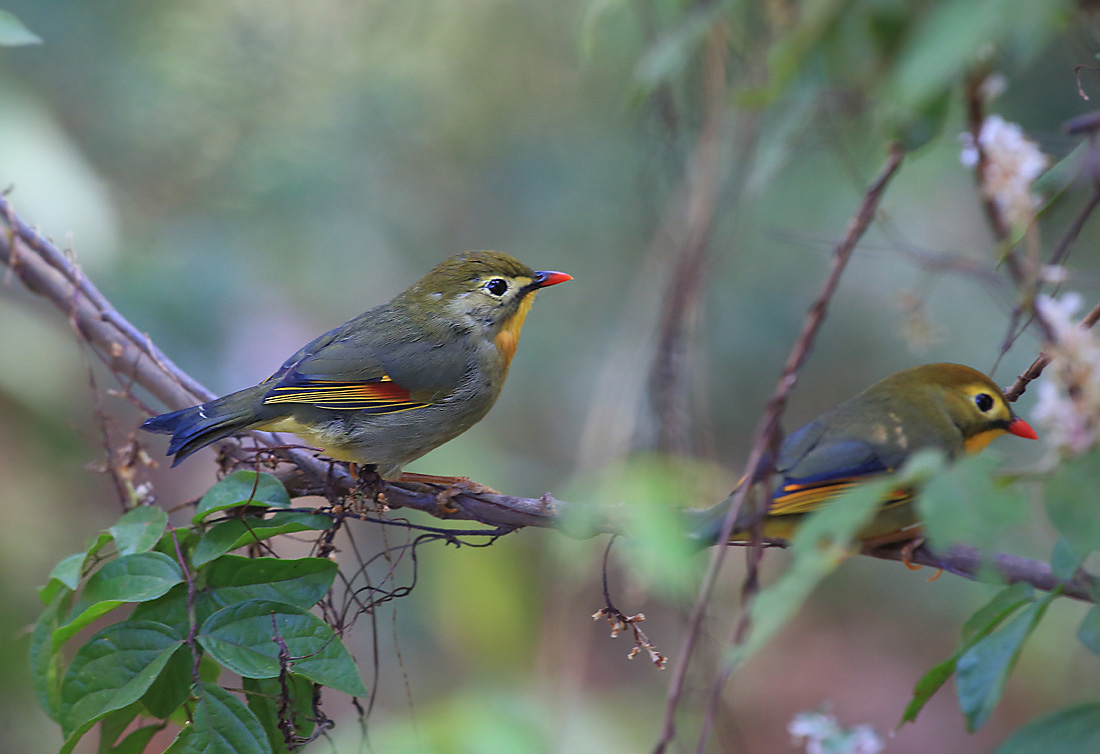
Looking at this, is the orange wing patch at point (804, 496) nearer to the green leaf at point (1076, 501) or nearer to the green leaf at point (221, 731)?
the green leaf at point (1076, 501)

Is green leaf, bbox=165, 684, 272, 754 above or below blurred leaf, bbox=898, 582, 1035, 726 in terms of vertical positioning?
above

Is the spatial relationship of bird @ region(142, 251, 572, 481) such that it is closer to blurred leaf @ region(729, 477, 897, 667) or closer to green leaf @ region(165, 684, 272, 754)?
green leaf @ region(165, 684, 272, 754)

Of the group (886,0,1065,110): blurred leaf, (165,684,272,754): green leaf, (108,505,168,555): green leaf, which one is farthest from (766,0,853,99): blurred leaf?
(108,505,168,555): green leaf

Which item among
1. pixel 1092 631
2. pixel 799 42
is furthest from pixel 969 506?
pixel 799 42

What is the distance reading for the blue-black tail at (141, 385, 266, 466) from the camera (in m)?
2.69

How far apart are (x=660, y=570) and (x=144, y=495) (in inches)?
79.3

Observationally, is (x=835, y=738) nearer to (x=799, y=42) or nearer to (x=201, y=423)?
(x=799, y=42)

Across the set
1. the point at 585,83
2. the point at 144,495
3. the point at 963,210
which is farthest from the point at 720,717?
the point at 585,83

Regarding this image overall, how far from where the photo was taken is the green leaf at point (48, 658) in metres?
2.22

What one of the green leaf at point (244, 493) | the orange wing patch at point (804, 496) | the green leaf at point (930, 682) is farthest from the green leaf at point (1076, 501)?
the green leaf at point (244, 493)

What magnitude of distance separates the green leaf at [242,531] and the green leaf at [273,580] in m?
0.04

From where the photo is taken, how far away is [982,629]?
1.50 metres

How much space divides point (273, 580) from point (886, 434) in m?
1.56

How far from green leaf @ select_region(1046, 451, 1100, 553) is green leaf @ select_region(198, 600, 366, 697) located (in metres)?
1.36
